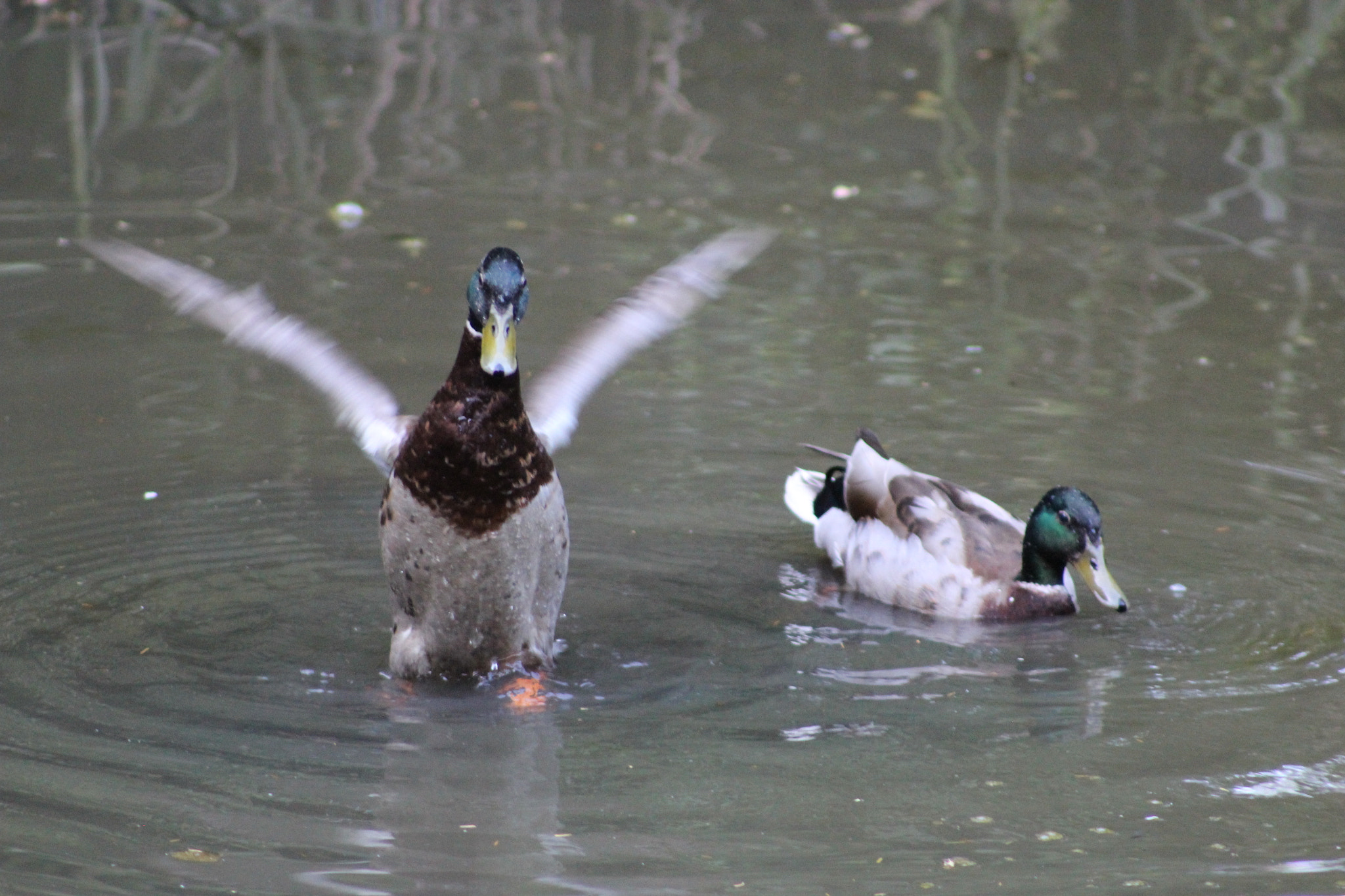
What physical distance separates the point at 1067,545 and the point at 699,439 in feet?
6.04

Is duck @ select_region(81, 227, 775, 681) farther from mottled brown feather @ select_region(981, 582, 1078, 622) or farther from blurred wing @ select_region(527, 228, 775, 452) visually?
mottled brown feather @ select_region(981, 582, 1078, 622)

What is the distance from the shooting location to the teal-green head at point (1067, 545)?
6.02m

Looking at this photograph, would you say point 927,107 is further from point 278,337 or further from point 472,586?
point 472,586

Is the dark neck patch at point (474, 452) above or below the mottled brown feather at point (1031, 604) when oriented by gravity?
above

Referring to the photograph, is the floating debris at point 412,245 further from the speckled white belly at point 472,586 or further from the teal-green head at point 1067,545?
the speckled white belly at point 472,586

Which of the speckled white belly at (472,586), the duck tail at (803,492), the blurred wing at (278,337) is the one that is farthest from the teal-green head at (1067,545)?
the blurred wing at (278,337)

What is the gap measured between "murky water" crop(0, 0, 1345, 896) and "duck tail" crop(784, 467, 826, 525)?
0.46 ft

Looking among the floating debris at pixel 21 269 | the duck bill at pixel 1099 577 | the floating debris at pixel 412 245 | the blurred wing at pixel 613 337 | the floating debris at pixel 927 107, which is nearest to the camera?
the blurred wing at pixel 613 337

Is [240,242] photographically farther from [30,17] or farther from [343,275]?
[30,17]

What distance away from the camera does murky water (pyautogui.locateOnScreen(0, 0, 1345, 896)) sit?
4.39m

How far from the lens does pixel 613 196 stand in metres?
11.3

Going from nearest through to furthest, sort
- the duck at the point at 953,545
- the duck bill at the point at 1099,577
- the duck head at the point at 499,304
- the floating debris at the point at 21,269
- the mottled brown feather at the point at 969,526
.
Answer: the duck head at the point at 499,304 → the duck bill at the point at 1099,577 → the duck at the point at 953,545 → the mottled brown feather at the point at 969,526 → the floating debris at the point at 21,269

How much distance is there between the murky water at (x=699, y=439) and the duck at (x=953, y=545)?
0.12m

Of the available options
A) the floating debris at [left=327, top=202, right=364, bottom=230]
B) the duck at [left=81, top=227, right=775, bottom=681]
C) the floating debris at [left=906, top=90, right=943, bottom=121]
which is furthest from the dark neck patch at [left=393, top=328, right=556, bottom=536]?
the floating debris at [left=906, top=90, right=943, bottom=121]
